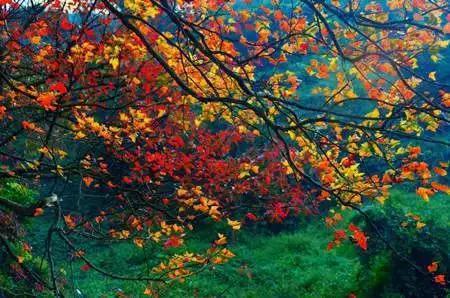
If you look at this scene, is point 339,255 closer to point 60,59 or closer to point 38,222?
point 60,59

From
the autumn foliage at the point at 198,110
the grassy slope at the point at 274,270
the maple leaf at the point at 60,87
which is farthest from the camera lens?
the grassy slope at the point at 274,270

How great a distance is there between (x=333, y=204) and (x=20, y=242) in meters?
10.5

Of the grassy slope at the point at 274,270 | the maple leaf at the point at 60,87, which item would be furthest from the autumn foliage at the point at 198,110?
the grassy slope at the point at 274,270

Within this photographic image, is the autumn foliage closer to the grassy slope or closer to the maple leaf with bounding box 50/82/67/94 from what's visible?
the maple leaf with bounding box 50/82/67/94

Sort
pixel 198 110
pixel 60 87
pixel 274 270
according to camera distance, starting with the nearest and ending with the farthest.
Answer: pixel 60 87 < pixel 274 270 < pixel 198 110

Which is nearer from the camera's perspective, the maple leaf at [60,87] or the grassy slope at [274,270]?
the maple leaf at [60,87]

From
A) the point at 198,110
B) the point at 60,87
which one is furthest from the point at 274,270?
the point at 60,87

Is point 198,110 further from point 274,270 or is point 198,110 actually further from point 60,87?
point 60,87

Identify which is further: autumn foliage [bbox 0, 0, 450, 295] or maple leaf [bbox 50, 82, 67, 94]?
maple leaf [bbox 50, 82, 67, 94]

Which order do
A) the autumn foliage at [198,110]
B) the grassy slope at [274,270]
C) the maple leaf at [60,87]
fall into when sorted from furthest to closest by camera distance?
1. the grassy slope at [274,270]
2. the maple leaf at [60,87]
3. the autumn foliage at [198,110]

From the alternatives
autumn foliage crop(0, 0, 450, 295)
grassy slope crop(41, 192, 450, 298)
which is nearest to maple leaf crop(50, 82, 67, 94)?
autumn foliage crop(0, 0, 450, 295)

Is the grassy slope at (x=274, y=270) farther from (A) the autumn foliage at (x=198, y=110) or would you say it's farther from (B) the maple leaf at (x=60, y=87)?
(B) the maple leaf at (x=60, y=87)

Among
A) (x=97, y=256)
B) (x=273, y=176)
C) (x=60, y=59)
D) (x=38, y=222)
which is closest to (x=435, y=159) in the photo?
(x=273, y=176)

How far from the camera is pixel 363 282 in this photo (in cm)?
898
